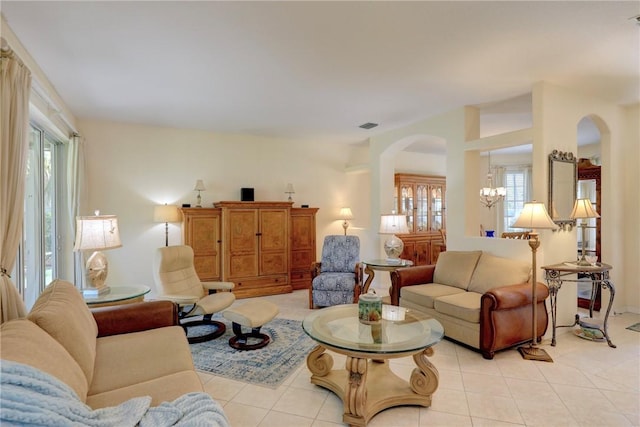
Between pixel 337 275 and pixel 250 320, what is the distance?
1.81 meters

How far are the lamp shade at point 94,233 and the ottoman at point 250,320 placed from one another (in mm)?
1220

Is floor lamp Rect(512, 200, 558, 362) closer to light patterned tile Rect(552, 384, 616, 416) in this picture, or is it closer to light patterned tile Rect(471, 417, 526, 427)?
light patterned tile Rect(552, 384, 616, 416)

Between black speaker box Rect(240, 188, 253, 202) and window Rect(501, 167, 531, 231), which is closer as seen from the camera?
black speaker box Rect(240, 188, 253, 202)

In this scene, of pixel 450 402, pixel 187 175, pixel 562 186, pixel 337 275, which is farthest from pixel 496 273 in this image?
pixel 187 175

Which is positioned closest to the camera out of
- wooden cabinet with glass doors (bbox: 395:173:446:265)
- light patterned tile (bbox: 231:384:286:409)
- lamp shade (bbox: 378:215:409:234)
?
light patterned tile (bbox: 231:384:286:409)

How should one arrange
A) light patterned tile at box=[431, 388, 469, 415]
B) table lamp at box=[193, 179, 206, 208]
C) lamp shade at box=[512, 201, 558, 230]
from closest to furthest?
light patterned tile at box=[431, 388, 469, 415] → lamp shade at box=[512, 201, 558, 230] → table lamp at box=[193, 179, 206, 208]

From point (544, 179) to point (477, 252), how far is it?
3.40 ft

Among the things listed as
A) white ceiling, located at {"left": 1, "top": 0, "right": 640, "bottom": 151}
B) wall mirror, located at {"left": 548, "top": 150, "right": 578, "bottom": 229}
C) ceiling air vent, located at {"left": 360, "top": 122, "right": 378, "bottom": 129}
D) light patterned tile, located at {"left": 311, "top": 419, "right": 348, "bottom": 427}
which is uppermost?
ceiling air vent, located at {"left": 360, "top": 122, "right": 378, "bottom": 129}

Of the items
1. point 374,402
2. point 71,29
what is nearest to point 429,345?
point 374,402

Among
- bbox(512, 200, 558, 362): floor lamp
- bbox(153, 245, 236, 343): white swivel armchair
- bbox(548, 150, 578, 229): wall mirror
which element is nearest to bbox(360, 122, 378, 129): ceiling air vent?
bbox(548, 150, 578, 229): wall mirror

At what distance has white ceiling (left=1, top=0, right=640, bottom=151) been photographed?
226cm

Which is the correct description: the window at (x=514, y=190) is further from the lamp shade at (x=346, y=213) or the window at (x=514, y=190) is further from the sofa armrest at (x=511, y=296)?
the sofa armrest at (x=511, y=296)

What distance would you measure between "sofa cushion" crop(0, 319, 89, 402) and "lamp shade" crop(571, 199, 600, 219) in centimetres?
427

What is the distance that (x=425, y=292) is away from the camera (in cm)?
376
